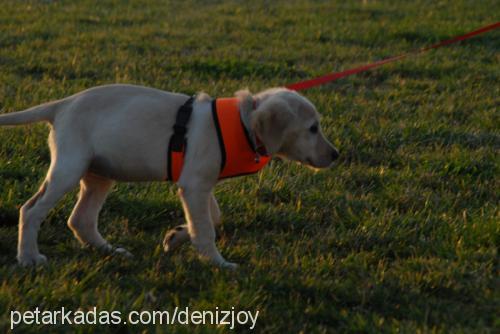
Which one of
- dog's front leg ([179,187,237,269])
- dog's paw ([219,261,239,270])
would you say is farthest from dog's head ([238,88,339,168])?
dog's paw ([219,261,239,270])

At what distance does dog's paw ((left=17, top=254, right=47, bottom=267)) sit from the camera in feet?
14.3

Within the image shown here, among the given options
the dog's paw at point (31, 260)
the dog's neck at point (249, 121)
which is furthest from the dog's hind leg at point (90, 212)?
the dog's neck at point (249, 121)

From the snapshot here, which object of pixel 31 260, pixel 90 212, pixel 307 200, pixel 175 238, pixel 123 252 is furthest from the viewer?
pixel 307 200

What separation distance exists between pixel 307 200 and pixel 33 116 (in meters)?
→ 2.01

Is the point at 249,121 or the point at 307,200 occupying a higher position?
the point at 249,121

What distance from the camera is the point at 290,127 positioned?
15.1 ft

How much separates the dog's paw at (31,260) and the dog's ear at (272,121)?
1374mm

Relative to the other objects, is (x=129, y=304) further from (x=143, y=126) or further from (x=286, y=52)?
(x=286, y=52)

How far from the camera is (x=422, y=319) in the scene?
13.0 ft

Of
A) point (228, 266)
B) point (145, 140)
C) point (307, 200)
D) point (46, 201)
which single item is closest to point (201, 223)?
point (228, 266)

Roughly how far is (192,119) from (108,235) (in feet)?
3.24

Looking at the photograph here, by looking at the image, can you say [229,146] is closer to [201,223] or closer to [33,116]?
[201,223]

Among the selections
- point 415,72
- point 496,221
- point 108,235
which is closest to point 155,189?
point 108,235

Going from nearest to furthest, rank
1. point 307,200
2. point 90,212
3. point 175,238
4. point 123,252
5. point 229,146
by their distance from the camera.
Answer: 1. point 229,146
2. point 123,252
3. point 175,238
4. point 90,212
5. point 307,200
